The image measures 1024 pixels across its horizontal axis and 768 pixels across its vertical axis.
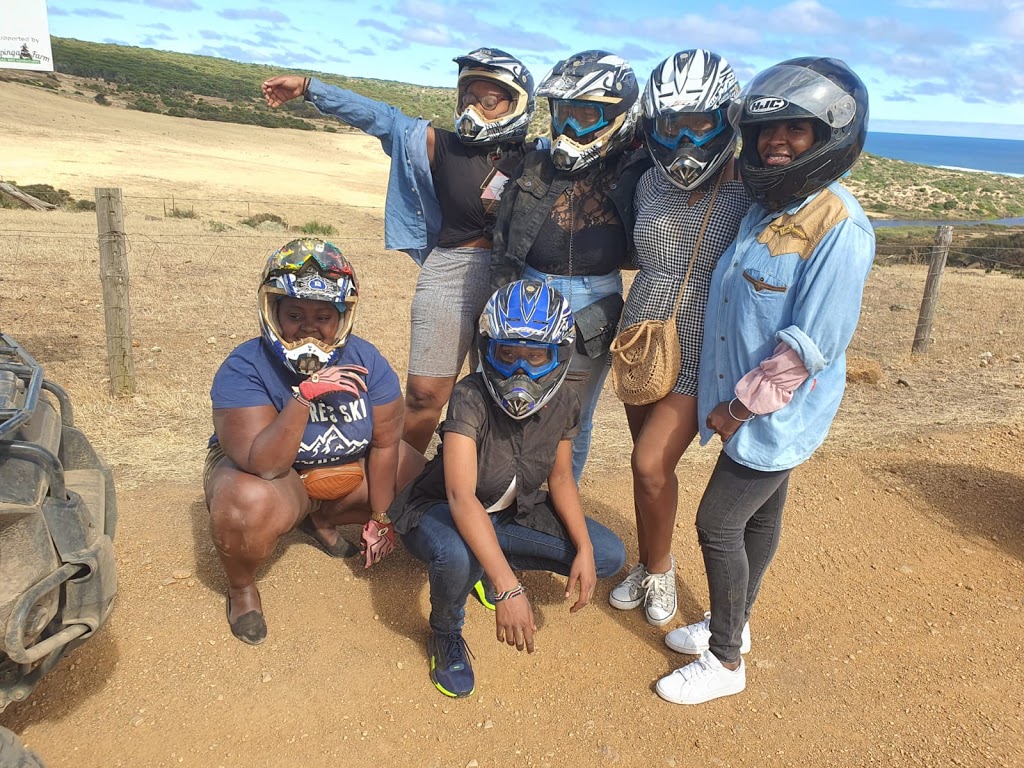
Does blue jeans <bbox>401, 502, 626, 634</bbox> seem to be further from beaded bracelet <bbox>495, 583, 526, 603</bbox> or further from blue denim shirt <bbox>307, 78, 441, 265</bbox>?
blue denim shirt <bbox>307, 78, 441, 265</bbox>

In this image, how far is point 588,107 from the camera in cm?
339

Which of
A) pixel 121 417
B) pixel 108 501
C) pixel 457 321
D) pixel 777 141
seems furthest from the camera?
pixel 121 417

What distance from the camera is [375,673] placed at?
336 centimetres

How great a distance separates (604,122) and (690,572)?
2360mm

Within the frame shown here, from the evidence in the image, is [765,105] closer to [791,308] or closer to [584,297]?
[791,308]

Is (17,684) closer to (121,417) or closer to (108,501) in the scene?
(108,501)

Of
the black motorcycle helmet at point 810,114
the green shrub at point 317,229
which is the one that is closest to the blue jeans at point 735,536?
the black motorcycle helmet at point 810,114

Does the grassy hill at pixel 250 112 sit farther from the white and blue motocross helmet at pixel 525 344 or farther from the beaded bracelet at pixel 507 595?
the beaded bracelet at pixel 507 595

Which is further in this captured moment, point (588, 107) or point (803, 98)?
point (588, 107)

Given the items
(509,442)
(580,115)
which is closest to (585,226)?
(580,115)

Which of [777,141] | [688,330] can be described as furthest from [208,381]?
[777,141]

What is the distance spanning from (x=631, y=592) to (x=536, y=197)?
1.91 m

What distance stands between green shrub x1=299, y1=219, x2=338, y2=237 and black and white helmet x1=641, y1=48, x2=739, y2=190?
614 inches

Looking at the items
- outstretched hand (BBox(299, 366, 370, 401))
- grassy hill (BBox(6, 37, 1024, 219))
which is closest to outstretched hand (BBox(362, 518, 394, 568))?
outstretched hand (BBox(299, 366, 370, 401))
